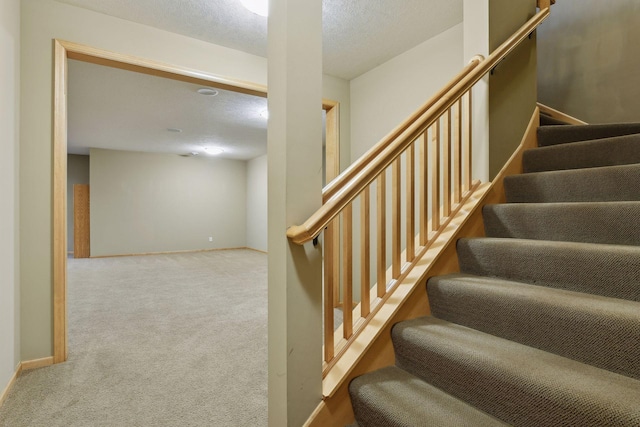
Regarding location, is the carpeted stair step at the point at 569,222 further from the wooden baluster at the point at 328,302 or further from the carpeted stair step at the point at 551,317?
the wooden baluster at the point at 328,302

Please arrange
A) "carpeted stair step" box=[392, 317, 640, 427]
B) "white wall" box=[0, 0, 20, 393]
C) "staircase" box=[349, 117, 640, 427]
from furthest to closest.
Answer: "white wall" box=[0, 0, 20, 393] → "staircase" box=[349, 117, 640, 427] → "carpeted stair step" box=[392, 317, 640, 427]

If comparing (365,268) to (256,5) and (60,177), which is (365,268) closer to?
(256,5)

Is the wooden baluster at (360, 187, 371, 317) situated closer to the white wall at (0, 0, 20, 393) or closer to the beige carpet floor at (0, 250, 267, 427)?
the beige carpet floor at (0, 250, 267, 427)

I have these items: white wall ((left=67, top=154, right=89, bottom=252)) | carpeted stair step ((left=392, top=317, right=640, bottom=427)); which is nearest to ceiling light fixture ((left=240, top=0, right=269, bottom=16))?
carpeted stair step ((left=392, top=317, right=640, bottom=427))

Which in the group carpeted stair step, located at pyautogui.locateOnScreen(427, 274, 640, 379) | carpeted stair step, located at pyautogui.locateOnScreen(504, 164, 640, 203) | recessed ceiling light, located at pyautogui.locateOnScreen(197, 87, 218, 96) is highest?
recessed ceiling light, located at pyautogui.locateOnScreen(197, 87, 218, 96)

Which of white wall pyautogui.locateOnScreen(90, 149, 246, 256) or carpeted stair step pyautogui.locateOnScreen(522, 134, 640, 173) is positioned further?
white wall pyautogui.locateOnScreen(90, 149, 246, 256)

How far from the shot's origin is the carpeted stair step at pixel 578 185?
5.10 ft

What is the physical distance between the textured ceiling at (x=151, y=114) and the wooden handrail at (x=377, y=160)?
2890 mm

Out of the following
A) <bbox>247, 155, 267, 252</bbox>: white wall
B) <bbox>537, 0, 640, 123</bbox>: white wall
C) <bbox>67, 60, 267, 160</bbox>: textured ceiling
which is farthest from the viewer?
<bbox>247, 155, 267, 252</bbox>: white wall

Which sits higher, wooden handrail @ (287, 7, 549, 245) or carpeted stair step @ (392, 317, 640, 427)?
wooden handrail @ (287, 7, 549, 245)

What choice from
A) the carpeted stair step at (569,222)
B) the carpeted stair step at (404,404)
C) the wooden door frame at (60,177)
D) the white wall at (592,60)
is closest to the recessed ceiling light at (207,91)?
the wooden door frame at (60,177)

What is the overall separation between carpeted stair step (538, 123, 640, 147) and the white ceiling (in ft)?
3.68

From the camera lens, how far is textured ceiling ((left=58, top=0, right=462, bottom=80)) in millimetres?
2332

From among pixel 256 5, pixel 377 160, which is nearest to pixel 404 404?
pixel 377 160
